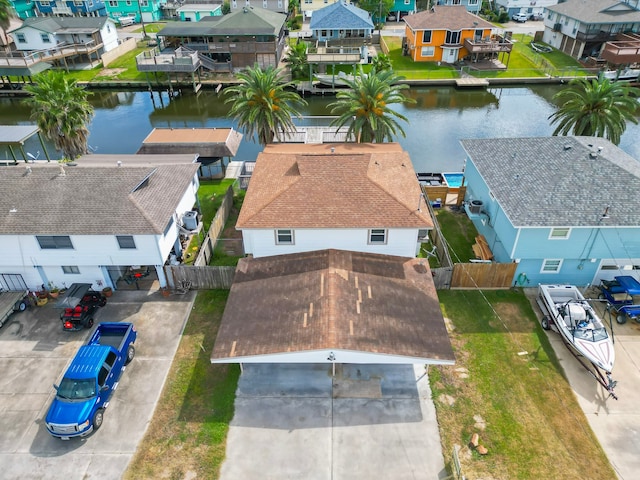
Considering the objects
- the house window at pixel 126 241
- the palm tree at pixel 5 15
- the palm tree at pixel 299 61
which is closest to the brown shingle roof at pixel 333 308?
the house window at pixel 126 241

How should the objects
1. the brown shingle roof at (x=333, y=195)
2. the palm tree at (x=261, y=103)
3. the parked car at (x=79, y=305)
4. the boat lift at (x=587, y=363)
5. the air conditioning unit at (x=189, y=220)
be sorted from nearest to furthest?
the boat lift at (x=587, y=363) → the parked car at (x=79, y=305) → the brown shingle roof at (x=333, y=195) → the air conditioning unit at (x=189, y=220) → the palm tree at (x=261, y=103)

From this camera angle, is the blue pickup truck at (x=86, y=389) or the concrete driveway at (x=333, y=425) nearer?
the concrete driveway at (x=333, y=425)

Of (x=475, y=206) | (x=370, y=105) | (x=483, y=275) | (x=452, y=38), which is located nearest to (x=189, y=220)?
(x=370, y=105)

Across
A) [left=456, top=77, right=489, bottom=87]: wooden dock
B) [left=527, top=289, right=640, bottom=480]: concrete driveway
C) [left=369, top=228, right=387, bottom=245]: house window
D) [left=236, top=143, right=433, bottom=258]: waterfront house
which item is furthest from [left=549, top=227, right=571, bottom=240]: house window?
[left=456, top=77, right=489, bottom=87]: wooden dock

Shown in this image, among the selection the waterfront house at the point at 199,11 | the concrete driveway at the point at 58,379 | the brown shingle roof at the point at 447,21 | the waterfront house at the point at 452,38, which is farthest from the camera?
the waterfront house at the point at 199,11

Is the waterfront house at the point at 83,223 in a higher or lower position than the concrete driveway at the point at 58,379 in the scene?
higher

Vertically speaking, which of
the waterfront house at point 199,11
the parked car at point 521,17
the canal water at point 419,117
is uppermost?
the waterfront house at point 199,11

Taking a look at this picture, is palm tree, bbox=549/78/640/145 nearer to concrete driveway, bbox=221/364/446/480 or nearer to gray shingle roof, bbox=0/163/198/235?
concrete driveway, bbox=221/364/446/480

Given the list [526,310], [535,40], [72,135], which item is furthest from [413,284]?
[535,40]

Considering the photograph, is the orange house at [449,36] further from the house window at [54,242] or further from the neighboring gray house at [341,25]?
the house window at [54,242]
